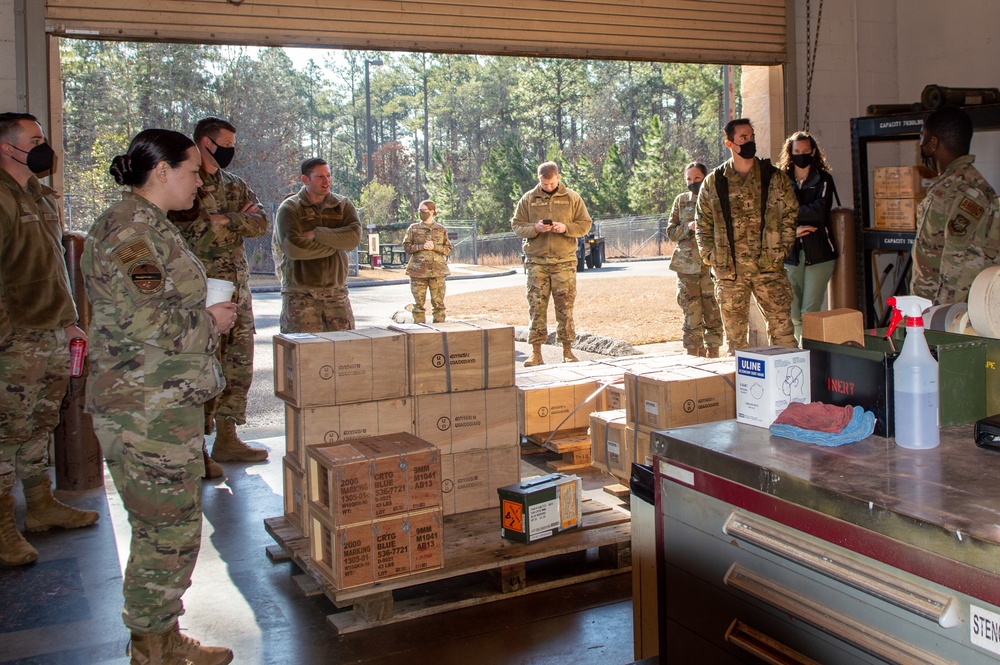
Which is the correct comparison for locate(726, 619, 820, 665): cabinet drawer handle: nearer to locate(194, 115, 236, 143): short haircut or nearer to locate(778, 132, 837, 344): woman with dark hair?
locate(194, 115, 236, 143): short haircut

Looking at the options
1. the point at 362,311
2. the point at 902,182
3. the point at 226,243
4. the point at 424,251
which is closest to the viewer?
the point at 226,243

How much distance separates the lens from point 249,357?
5.99 m

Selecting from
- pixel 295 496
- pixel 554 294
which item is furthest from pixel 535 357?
pixel 295 496

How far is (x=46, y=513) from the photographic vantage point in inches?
187

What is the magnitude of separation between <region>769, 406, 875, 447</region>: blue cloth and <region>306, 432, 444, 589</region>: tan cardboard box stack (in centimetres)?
184

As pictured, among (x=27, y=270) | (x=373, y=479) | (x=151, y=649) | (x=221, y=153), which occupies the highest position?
(x=221, y=153)

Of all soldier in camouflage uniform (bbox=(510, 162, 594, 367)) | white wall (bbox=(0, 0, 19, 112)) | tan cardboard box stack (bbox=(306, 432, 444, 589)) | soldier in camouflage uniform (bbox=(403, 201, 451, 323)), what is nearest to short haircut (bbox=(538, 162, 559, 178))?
soldier in camouflage uniform (bbox=(510, 162, 594, 367))

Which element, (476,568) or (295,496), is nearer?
(476,568)

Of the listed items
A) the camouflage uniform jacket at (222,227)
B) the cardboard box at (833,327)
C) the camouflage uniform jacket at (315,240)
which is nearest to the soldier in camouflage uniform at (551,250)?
the camouflage uniform jacket at (315,240)

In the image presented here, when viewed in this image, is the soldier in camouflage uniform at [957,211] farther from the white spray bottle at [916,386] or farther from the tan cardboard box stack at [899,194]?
the white spray bottle at [916,386]

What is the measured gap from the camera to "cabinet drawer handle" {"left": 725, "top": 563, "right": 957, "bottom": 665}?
5.04ft

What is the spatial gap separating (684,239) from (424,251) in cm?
485

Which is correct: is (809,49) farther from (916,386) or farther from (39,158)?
(916,386)

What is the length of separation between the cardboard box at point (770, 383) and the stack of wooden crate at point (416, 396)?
6.65ft
